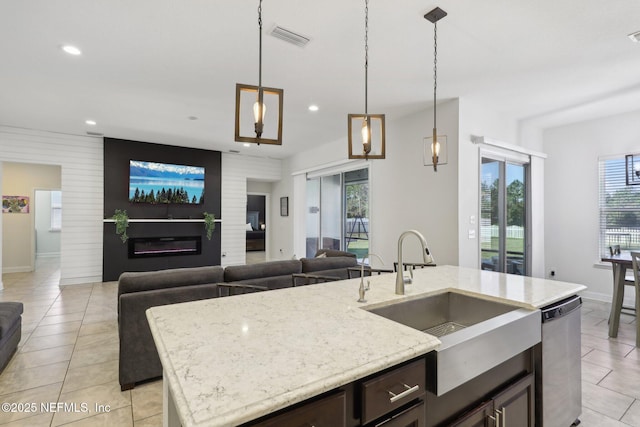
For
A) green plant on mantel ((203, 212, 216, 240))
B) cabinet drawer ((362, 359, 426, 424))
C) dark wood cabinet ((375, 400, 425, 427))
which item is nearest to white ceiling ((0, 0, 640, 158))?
cabinet drawer ((362, 359, 426, 424))

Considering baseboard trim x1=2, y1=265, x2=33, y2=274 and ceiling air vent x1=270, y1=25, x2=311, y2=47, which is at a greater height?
ceiling air vent x1=270, y1=25, x2=311, y2=47

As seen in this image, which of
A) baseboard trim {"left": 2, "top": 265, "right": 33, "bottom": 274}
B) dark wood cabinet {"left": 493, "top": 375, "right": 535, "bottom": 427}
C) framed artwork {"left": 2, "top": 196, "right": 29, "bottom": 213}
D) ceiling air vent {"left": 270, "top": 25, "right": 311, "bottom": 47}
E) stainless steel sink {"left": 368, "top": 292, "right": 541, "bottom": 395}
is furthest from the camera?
framed artwork {"left": 2, "top": 196, "right": 29, "bottom": 213}

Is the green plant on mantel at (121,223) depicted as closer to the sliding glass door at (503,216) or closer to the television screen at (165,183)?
the television screen at (165,183)

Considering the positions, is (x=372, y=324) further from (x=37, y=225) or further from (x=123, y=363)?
(x=37, y=225)

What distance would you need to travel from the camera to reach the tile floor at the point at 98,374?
2.15 metres

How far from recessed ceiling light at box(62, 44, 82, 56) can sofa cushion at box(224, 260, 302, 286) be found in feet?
8.37

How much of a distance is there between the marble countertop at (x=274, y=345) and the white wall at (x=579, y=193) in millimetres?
4126

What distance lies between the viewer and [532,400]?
5.54 ft

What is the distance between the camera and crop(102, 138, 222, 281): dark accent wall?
638 cm

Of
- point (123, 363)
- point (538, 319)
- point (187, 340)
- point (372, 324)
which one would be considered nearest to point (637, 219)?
point (538, 319)

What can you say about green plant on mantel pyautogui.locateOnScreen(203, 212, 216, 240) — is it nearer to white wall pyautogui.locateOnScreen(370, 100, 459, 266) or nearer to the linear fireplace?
the linear fireplace

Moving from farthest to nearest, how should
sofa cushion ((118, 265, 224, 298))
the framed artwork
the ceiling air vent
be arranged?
the framed artwork < the ceiling air vent < sofa cushion ((118, 265, 224, 298))

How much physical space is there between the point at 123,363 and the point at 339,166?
5.04 meters

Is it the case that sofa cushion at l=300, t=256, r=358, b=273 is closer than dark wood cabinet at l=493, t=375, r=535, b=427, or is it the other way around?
dark wood cabinet at l=493, t=375, r=535, b=427
